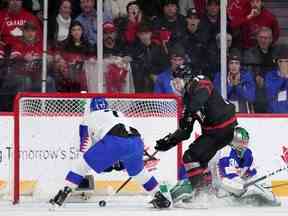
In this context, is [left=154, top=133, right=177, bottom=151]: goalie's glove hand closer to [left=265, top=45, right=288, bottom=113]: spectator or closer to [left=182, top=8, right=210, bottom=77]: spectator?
[left=182, top=8, right=210, bottom=77]: spectator

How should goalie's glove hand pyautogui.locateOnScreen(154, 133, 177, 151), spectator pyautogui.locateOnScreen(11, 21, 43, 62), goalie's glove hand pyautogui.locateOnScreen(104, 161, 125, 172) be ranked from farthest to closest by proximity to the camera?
1. spectator pyautogui.locateOnScreen(11, 21, 43, 62)
2. goalie's glove hand pyautogui.locateOnScreen(104, 161, 125, 172)
3. goalie's glove hand pyautogui.locateOnScreen(154, 133, 177, 151)

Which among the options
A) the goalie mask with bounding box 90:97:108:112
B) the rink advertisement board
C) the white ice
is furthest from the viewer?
the rink advertisement board

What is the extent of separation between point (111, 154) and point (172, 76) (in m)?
2.31

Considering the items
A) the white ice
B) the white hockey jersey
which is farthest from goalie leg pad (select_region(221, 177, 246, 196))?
the white hockey jersey

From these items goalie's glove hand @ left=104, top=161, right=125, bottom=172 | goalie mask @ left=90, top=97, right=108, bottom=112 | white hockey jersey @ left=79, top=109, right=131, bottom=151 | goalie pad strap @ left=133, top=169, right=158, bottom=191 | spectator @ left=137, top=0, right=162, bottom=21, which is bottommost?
goalie pad strap @ left=133, top=169, right=158, bottom=191

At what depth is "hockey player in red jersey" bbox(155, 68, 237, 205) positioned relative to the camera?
7.46 metres

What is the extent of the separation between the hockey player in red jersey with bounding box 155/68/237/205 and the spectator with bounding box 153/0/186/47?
2318 millimetres

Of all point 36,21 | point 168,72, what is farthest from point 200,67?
point 36,21

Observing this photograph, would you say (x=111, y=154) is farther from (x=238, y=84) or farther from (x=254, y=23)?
(x=254, y=23)

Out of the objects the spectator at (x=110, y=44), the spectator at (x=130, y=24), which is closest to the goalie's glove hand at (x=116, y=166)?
the spectator at (x=110, y=44)

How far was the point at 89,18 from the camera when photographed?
9.85m

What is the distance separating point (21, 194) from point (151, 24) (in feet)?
8.36

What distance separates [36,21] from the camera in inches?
383

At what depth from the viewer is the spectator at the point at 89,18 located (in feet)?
32.2
